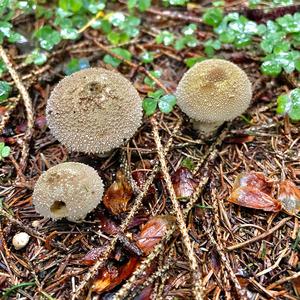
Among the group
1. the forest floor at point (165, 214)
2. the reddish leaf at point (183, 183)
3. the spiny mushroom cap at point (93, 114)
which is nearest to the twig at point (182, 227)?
the forest floor at point (165, 214)

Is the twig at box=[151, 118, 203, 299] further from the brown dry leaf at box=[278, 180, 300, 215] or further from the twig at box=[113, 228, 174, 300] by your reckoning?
the brown dry leaf at box=[278, 180, 300, 215]

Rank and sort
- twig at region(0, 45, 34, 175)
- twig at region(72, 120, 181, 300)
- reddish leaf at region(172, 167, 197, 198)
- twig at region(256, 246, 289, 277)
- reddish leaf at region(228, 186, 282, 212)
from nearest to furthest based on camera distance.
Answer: twig at region(72, 120, 181, 300), twig at region(256, 246, 289, 277), reddish leaf at region(228, 186, 282, 212), reddish leaf at region(172, 167, 197, 198), twig at region(0, 45, 34, 175)

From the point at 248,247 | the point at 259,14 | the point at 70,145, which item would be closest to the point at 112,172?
the point at 70,145

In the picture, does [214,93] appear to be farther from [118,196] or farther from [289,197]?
[118,196]

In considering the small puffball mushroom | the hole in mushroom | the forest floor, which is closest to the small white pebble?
the forest floor

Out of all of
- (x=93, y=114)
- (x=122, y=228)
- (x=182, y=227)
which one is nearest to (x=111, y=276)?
(x=122, y=228)

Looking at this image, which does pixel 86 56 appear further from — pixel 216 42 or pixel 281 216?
pixel 281 216
